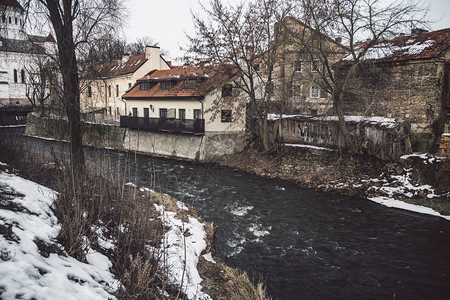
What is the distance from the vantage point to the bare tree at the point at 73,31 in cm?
903

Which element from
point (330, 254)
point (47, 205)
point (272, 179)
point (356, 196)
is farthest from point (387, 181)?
point (47, 205)

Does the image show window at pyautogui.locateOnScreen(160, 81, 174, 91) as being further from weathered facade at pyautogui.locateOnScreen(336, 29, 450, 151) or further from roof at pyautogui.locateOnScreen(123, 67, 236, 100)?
weathered facade at pyautogui.locateOnScreen(336, 29, 450, 151)

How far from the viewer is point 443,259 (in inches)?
323

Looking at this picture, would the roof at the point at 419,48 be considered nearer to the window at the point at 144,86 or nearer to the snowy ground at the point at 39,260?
the snowy ground at the point at 39,260

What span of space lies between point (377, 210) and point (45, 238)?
11.9 meters

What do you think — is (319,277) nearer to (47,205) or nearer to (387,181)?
(47,205)

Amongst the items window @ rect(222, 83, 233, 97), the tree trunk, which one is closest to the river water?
the tree trunk

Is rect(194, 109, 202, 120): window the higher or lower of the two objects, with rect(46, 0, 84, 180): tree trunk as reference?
lower

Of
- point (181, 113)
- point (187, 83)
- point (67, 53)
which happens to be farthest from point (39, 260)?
point (181, 113)

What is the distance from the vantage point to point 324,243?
30.1ft

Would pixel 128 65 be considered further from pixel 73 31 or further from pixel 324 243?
pixel 324 243

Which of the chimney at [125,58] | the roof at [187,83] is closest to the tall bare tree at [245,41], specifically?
the roof at [187,83]

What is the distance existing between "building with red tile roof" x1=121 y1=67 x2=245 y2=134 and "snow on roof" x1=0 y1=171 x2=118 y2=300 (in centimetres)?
1623

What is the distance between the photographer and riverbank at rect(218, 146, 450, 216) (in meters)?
12.3
